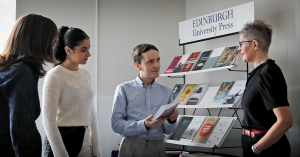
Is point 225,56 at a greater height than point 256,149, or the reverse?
point 225,56

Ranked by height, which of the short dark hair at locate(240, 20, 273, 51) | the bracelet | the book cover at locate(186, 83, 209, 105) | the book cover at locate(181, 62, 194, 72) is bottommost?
the bracelet

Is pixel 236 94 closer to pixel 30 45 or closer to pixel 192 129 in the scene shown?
pixel 192 129

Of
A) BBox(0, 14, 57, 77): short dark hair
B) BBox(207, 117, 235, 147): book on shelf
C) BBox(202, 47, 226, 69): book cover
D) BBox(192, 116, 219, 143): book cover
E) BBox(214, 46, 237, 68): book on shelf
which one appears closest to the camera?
BBox(0, 14, 57, 77): short dark hair

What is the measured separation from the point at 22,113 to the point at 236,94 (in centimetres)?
220

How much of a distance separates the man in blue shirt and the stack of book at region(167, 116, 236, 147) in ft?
2.73

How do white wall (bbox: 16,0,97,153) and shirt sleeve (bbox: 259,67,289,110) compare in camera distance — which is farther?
white wall (bbox: 16,0,97,153)

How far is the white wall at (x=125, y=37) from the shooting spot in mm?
3721

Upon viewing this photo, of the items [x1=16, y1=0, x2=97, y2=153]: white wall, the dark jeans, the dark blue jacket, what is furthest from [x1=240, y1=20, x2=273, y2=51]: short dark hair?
[x1=16, y1=0, x2=97, y2=153]: white wall

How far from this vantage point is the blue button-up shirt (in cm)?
197

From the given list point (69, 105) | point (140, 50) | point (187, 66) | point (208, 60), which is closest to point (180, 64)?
point (187, 66)

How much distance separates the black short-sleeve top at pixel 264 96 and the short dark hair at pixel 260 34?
188 millimetres

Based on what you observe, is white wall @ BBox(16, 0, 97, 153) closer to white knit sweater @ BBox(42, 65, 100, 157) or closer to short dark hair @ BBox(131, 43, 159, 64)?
short dark hair @ BBox(131, 43, 159, 64)

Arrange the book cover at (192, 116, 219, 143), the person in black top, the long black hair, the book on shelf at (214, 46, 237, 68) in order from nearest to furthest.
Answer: the person in black top < the long black hair < the book cover at (192, 116, 219, 143) < the book on shelf at (214, 46, 237, 68)

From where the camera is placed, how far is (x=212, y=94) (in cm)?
308
